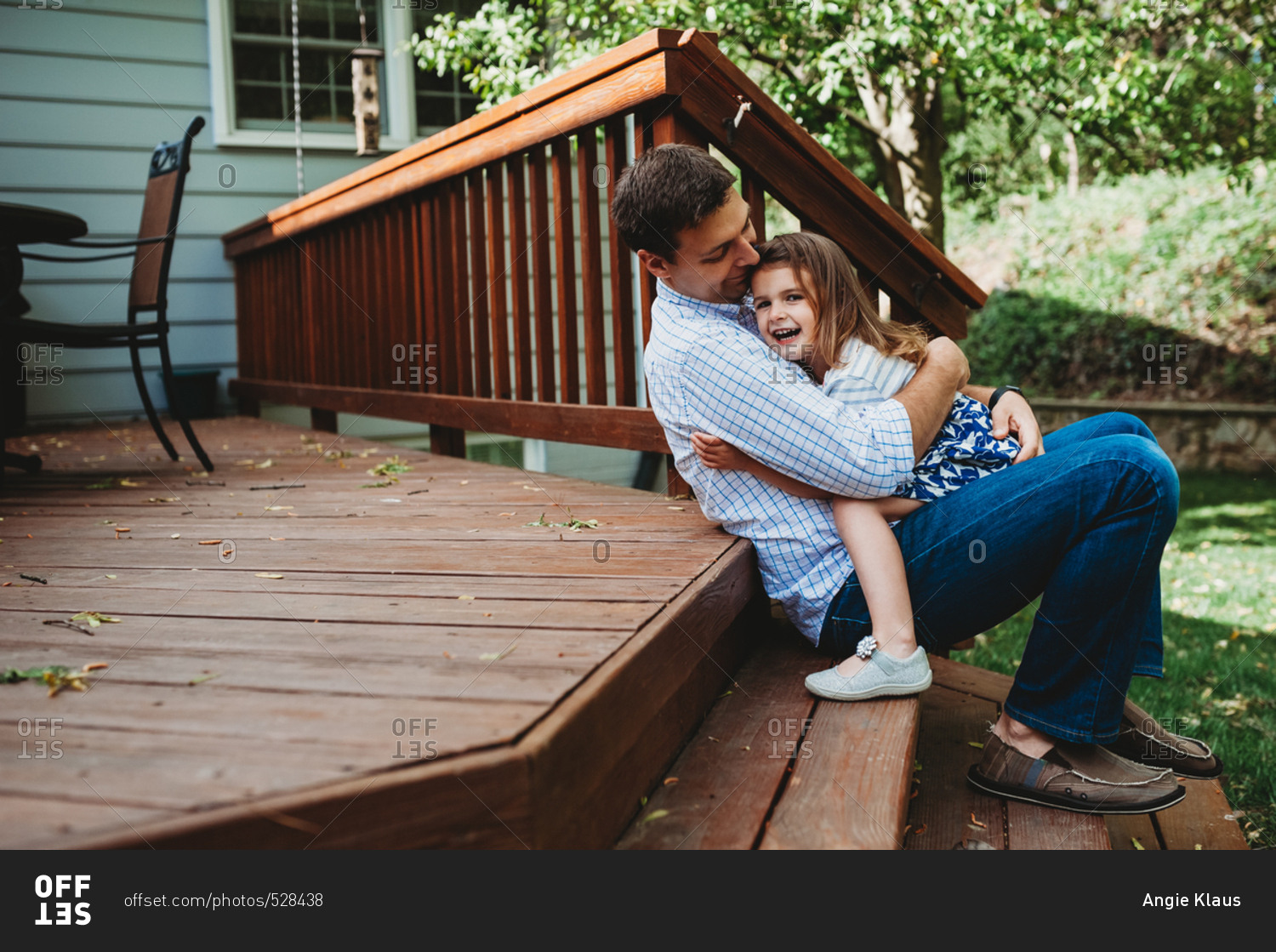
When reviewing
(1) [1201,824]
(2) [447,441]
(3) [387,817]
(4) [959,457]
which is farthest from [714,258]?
(2) [447,441]

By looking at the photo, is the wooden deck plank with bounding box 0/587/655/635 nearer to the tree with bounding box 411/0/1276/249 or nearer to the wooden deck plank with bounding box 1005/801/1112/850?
the wooden deck plank with bounding box 1005/801/1112/850

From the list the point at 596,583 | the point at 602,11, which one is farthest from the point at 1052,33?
the point at 596,583

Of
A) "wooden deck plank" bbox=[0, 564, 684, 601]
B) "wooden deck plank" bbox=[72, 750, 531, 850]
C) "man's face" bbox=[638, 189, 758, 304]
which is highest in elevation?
"man's face" bbox=[638, 189, 758, 304]

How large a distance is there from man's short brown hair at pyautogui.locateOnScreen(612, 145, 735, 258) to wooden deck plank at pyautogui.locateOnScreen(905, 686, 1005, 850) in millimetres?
1149

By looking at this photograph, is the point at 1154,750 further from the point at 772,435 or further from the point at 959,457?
the point at 772,435

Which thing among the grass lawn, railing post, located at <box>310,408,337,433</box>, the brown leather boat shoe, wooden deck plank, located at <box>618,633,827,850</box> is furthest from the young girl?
railing post, located at <box>310,408,337,433</box>

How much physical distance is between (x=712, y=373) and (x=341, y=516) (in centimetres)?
122

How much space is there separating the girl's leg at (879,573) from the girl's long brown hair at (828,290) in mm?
305

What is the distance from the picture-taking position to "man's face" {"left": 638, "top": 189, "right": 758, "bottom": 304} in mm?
1839

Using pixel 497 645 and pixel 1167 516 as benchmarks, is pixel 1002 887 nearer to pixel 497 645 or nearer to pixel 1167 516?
pixel 1167 516

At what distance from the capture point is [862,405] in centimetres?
188

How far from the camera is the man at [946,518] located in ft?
5.47

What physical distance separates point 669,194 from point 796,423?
1.59 ft

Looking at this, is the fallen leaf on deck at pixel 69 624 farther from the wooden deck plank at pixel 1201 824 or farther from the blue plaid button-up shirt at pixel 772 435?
the wooden deck plank at pixel 1201 824
